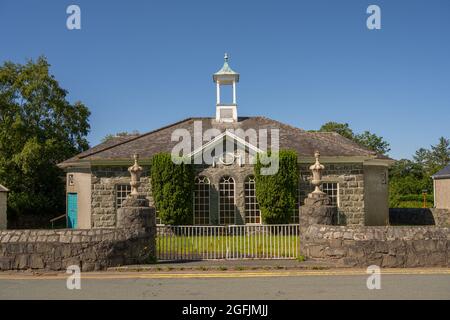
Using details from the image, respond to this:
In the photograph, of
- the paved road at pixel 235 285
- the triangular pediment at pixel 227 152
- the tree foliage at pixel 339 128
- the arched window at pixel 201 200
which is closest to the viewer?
the paved road at pixel 235 285

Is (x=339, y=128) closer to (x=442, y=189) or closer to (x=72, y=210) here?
(x=442, y=189)

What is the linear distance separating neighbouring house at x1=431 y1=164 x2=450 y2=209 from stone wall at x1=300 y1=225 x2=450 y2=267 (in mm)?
27556

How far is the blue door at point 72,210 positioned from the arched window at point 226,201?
26.6 ft

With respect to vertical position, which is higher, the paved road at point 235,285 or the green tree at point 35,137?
the green tree at point 35,137

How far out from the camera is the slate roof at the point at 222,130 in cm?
2311

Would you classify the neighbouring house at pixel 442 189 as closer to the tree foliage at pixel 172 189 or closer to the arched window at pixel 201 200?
the arched window at pixel 201 200

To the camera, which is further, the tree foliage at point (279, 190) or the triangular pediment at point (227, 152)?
the triangular pediment at point (227, 152)

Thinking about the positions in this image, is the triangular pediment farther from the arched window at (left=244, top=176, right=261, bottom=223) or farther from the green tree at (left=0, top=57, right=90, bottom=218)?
the green tree at (left=0, top=57, right=90, bottom=218)

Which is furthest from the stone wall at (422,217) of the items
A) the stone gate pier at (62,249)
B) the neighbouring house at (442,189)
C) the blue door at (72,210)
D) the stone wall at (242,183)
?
the stone gate pier at (62,249)

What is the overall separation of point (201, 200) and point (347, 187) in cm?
702

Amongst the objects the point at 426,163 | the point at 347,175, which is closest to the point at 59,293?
the point at 347,175

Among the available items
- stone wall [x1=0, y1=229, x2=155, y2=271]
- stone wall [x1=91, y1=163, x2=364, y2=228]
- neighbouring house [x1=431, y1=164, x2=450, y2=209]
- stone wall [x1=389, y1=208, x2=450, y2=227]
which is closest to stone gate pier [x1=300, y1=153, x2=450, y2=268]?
stone wall [x1=0, y1=229, x2=155, y2=271]

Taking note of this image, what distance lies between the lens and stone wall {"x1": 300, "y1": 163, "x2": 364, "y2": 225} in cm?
2298
